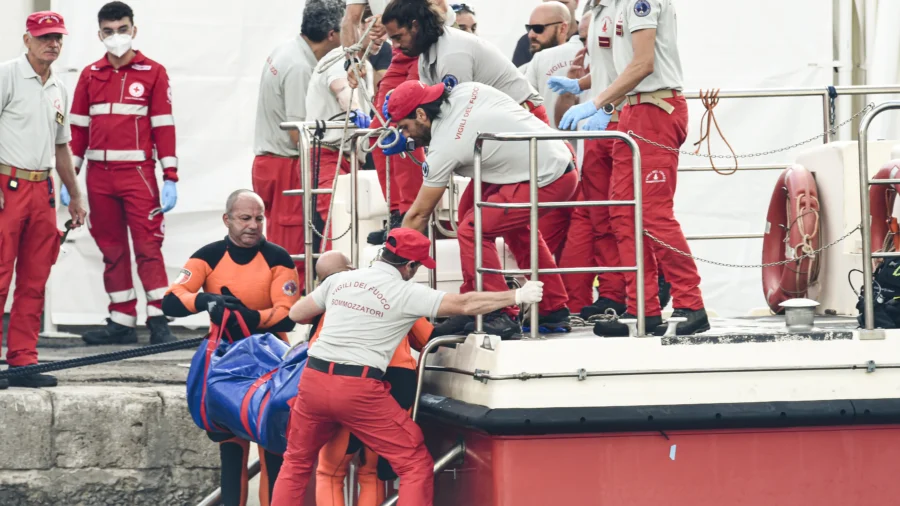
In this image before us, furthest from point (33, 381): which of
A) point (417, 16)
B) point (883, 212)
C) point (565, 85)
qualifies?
point (883, 212)

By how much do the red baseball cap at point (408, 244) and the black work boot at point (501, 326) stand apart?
14.4 inches

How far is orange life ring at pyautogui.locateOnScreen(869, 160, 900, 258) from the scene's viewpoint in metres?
6.16

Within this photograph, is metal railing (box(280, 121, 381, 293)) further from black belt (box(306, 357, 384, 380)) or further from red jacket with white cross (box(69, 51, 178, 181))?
red jacket with white cross (box(69, 51, 178, 181))

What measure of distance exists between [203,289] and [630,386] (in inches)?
96.2

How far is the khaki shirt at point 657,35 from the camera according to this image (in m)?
5.88

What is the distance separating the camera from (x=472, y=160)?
19.1ft

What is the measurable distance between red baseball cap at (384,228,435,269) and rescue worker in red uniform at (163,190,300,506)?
1266 mm

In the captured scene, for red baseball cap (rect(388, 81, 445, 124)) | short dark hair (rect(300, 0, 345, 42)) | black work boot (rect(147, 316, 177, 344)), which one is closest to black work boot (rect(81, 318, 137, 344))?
black work boot (rect(147, 316, 177, 344))

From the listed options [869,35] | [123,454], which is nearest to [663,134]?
[123,454]

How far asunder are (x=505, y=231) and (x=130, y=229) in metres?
3.73

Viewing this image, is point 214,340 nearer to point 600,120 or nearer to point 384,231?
point 384,231

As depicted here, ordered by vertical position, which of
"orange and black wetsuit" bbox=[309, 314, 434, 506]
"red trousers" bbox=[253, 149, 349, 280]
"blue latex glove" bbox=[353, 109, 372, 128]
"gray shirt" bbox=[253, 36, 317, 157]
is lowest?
"orange and black wetsuit" bbox=[309, 314, 434, 506]

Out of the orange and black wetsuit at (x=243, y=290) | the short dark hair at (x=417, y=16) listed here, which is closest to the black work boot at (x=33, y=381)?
the orange and black wetsuit at (x=243, y=290)

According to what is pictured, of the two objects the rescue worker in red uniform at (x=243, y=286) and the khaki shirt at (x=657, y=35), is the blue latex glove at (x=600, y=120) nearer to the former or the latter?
the khaki shirt at (x=657, y=35)
